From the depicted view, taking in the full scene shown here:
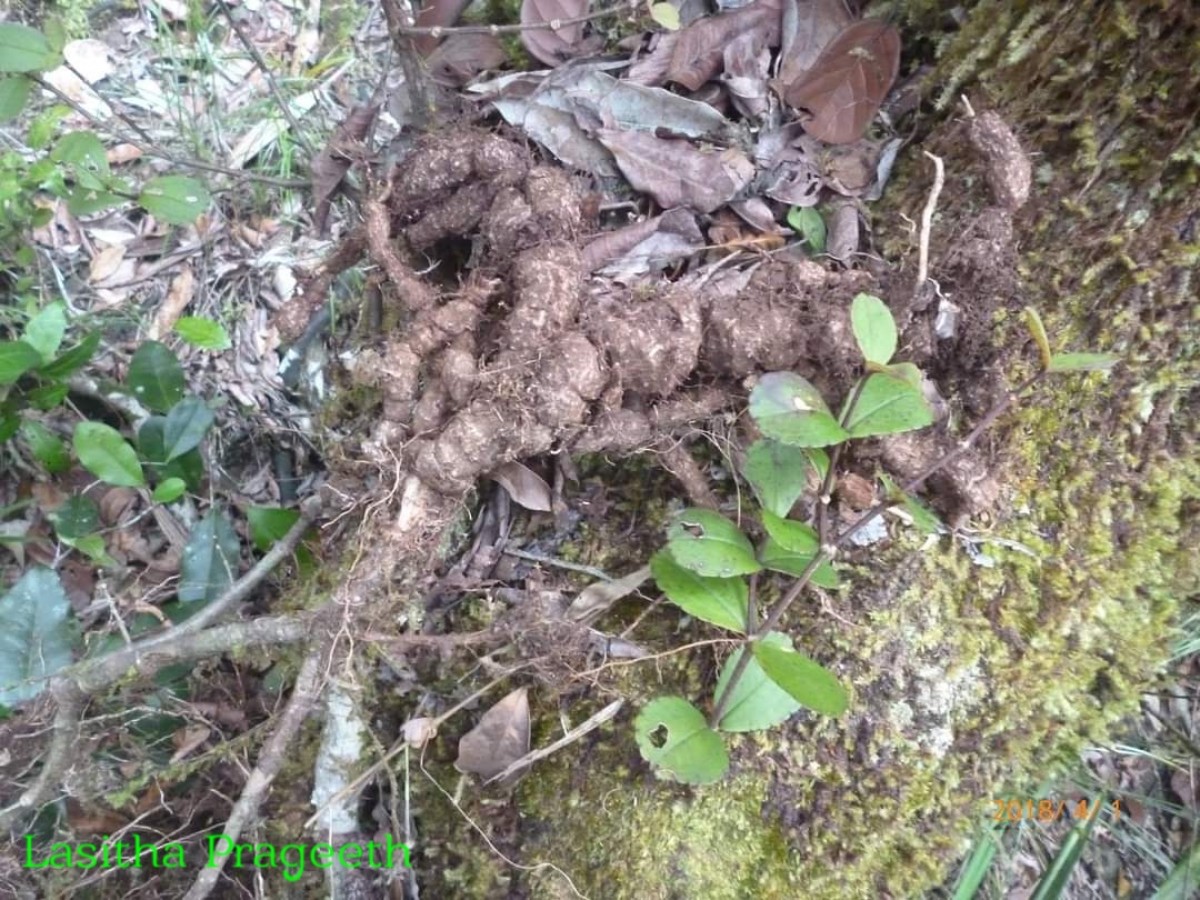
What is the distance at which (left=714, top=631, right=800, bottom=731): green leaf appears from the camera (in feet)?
3.44

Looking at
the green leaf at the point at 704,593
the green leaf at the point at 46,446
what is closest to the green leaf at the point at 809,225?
the green leaf at the point at 704,593

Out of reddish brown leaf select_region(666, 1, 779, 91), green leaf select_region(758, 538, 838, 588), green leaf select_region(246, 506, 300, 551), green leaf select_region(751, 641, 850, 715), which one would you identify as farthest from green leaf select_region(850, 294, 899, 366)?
green leaf select_region(246, 506, 300, 551)

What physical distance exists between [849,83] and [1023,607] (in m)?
0.91

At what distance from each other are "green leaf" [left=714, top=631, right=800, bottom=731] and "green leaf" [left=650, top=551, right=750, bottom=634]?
0.16ft

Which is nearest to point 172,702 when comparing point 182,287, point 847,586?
point 182,287

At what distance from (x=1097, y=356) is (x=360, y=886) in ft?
4.35

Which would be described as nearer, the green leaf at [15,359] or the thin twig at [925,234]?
the thin twig at [925,234]

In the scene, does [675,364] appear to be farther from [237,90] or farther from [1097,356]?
[237,90]

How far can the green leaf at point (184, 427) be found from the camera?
1.51m

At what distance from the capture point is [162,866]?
4.33 ft

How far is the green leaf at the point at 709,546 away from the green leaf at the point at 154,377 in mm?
1071

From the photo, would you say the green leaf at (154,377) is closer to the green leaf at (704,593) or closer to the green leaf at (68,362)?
the green leaf at (68,362)

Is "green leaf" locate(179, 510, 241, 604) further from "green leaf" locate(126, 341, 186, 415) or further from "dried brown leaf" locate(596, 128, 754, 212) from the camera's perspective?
"dried brown leaf" locate(596, 128, 754, 212)
